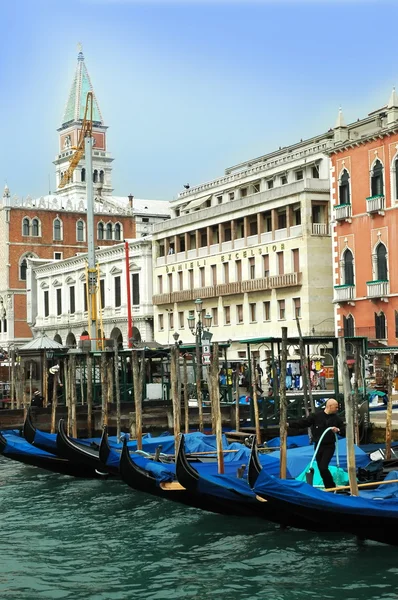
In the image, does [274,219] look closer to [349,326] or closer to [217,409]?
[349,326]

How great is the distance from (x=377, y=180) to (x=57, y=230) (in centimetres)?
3267

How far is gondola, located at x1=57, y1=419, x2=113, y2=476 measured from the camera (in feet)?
60.4

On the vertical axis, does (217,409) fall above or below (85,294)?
below

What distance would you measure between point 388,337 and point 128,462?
20211mm

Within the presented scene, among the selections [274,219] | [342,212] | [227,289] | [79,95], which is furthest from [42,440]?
[79,95]

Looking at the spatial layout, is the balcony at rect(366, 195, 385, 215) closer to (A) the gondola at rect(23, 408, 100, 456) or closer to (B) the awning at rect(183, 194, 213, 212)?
(B) the awning at rect(183, 194, 213, 212)

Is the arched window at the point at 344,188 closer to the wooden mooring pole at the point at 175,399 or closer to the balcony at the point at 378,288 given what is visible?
the balcony at the point at 378,288

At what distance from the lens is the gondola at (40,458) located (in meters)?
19.3

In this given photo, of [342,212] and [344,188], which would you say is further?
[344,188]

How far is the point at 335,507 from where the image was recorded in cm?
1181

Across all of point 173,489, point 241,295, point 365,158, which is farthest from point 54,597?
point 241,295


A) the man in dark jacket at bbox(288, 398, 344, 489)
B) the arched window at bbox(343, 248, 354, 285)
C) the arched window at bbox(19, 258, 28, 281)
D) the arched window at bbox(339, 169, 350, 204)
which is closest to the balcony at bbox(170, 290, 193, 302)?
the arched window at bbox(343, 248, 354, 285)

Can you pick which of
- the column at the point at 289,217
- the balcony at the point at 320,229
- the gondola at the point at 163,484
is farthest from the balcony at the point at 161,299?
the gondola at the point at 163,484

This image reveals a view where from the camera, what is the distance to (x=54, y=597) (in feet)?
34.9
